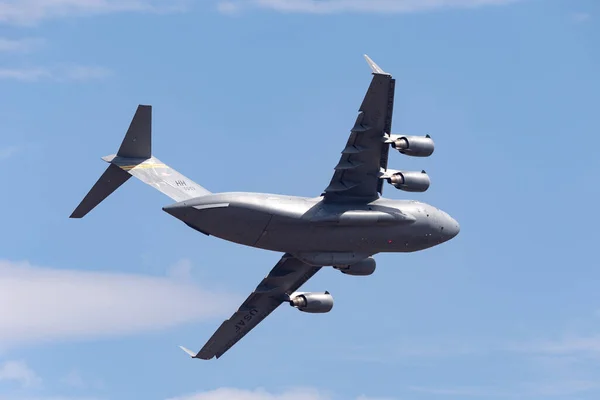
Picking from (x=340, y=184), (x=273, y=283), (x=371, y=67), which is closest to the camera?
(x=371, y=67)

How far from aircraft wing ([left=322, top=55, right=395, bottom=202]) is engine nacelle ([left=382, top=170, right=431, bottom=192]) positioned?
44cm

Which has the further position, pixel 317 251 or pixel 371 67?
pixel 317 251

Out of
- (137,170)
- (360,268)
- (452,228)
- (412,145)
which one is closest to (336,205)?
(412,145)

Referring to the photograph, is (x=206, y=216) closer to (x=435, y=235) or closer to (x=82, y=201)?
(x=82, y=201)

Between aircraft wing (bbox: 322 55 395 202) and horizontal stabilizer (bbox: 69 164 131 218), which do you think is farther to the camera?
horizontal stabilizer (bbox: 69 164 131 218)

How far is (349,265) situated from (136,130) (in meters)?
9.96

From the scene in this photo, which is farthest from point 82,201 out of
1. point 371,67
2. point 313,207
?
point 371,67

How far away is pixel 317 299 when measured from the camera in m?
62.9

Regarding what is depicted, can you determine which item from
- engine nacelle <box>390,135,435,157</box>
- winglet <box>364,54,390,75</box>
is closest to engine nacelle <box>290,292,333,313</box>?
engine nacelle <box>390,135,435,157</box>

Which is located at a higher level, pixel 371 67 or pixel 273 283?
pixel 371 67

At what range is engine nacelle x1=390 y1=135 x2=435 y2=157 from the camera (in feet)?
179

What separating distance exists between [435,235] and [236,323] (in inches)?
416

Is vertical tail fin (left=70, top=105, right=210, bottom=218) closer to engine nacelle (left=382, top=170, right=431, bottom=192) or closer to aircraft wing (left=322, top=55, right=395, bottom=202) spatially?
aircraft wing (left=322, top=55, right=395, bottom=202)

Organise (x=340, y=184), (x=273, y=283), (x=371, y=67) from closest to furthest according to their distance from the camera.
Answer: (x=371, y=67)
(x=340, y=184)
(x=273, y=283)
